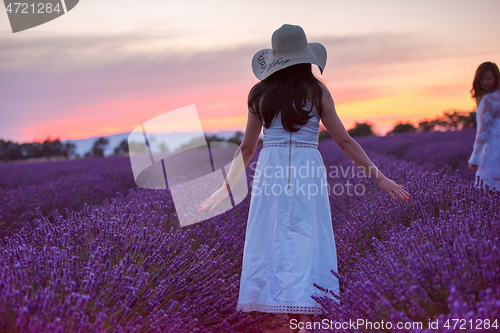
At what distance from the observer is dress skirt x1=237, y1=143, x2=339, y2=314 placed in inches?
82.4

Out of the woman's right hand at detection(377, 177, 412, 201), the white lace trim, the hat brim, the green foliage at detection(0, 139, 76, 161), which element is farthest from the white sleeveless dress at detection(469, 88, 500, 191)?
the green foliage at detection(0, 139, 76, 161)

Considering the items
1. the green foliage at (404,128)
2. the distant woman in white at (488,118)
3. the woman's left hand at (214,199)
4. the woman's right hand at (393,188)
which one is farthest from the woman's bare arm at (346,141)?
the green foliage at (404,128)

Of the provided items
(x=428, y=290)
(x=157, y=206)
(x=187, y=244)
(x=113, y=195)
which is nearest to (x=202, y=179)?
(x=113, y=195)

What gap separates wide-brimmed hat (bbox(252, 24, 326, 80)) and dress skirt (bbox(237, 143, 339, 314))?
0.37 m

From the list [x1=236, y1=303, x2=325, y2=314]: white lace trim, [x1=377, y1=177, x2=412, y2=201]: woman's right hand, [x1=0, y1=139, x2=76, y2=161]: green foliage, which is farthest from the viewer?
[x1=0, y1=139, x2=76, y2=161]: green foliage

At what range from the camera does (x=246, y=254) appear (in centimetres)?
220

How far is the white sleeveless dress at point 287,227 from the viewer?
2102 millimetres

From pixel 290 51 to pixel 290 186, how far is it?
0.62m

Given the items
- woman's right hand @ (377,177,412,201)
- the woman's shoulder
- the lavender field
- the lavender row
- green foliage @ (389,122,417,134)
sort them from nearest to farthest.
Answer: the lavender field, woman's right hand @ (377,177,412,201), the lavender row, the woman's shoulder, green foliage @ (389,122,417,134)

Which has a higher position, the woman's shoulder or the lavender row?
the woman's shoulder

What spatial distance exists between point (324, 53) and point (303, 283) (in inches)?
42.3

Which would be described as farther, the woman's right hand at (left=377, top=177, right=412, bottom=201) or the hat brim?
the woman's right hand at (left=377, top=177, right=412, bottom=201)

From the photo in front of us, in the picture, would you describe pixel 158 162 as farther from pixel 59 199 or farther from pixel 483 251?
pixel 483 251

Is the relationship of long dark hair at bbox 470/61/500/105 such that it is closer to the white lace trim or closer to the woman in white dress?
the woman in white dress
